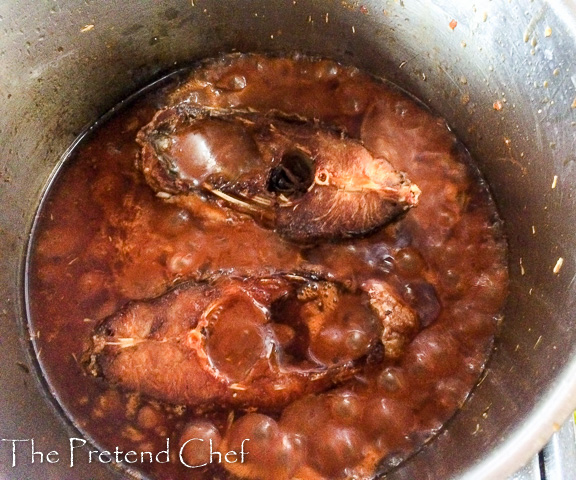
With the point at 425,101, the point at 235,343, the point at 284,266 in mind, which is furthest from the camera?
the point at 425,101

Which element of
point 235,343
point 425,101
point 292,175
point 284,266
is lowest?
point 235,343

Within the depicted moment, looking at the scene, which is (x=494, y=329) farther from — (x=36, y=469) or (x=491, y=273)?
(x=36, y=469)

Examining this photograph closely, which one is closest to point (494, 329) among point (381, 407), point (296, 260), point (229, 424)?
point (381, 407)

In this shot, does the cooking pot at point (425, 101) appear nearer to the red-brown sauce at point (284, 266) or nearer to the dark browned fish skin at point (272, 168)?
the red-brown sauce at point (284, 266)

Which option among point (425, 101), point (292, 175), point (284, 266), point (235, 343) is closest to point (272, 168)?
point (292, 175)

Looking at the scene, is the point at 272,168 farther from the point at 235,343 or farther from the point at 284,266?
the point at 235,343

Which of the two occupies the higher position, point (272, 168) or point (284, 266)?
point (272, 168)
